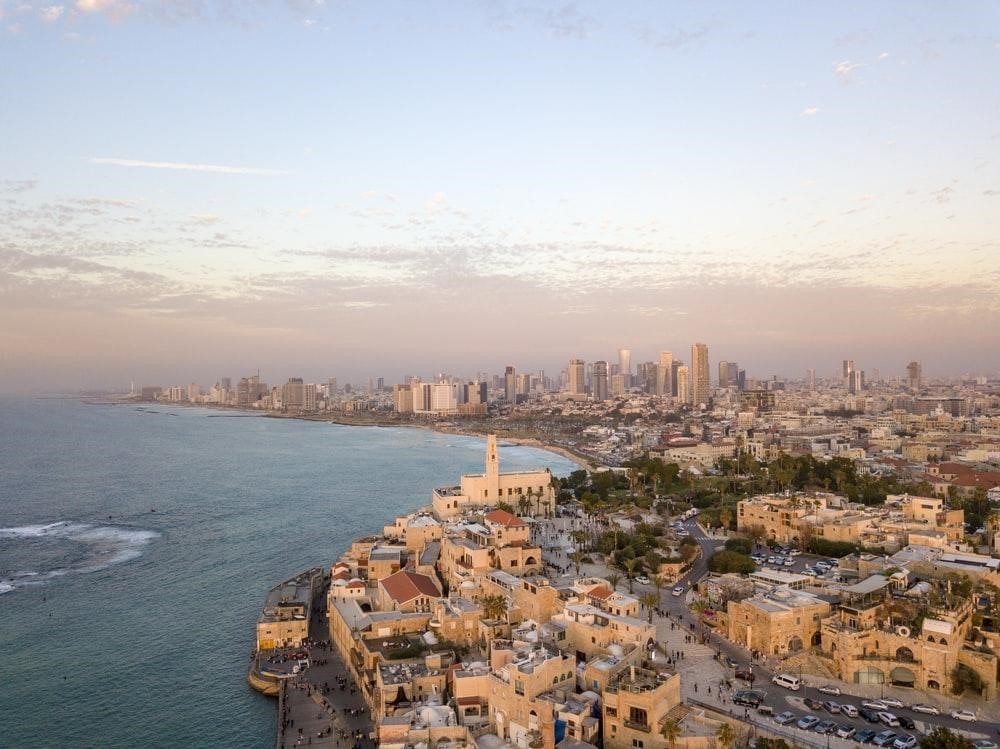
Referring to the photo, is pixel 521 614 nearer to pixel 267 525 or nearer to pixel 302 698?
pixel 302 698

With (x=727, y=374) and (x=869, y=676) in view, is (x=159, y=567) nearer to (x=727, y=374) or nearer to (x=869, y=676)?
(x=869, y=676)

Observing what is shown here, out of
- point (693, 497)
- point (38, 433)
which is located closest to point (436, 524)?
point (693, 497)

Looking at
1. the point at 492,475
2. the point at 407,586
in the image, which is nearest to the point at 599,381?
the point at 492,475

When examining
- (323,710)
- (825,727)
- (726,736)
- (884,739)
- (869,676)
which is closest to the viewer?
(726,736)

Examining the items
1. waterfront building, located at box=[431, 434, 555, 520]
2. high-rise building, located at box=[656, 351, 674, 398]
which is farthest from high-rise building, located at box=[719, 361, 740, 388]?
waterfront building, located at box=[431, 434, 555, 520]

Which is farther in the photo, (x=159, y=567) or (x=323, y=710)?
(x=159, y=567)

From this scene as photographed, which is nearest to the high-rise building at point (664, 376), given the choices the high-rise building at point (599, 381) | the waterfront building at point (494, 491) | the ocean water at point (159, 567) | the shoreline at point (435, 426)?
the high-rise building at point (599, 381)
